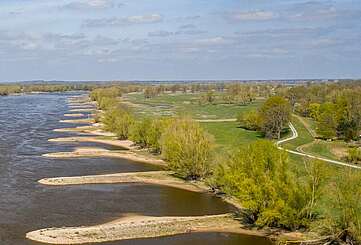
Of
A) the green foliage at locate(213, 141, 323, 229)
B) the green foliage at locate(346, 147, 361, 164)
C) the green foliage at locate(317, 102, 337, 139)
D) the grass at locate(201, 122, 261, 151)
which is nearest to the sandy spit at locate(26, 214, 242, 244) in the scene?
the green foliage at locate(213, 141, 323, 229)

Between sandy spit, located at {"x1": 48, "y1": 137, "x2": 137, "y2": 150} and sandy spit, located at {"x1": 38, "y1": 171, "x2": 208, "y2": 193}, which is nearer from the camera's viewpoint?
sandy spit, located at {"x1": 38, "y1": 171, "x2": 208, "y2": 193}

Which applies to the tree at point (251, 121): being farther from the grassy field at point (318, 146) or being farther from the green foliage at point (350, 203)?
the green foliage at point (350, 203)

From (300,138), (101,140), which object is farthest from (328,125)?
(101,140)

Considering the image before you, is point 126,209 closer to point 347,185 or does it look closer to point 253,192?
point 253,192

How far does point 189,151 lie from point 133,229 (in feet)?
55.3

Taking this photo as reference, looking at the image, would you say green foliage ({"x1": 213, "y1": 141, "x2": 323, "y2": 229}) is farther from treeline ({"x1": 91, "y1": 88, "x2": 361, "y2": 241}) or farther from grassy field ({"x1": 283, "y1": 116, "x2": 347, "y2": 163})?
grassy field ({"x1": 283, "y1": 116, "x2": 347, "y2": 163})

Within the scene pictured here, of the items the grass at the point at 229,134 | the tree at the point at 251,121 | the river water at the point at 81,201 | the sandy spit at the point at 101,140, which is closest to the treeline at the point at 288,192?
the river water at the point at 81,201

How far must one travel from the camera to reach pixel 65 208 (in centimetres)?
4338

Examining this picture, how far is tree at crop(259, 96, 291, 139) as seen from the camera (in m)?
85.1

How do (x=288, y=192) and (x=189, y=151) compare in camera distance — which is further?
(x=189, y=151)

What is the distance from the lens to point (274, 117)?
85.2 meters

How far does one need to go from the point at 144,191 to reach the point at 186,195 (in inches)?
179

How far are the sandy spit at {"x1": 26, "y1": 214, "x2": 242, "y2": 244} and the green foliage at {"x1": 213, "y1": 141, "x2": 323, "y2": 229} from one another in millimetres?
2831

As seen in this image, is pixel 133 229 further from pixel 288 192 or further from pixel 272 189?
pixel 288 192
